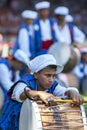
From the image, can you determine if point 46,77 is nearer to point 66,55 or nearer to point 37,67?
point 37,67

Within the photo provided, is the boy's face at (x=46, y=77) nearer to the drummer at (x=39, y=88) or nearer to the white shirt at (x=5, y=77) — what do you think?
the drummer at (x=39, y=88)

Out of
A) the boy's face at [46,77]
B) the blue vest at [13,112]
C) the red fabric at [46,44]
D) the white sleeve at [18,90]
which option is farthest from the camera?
the red fabric at [46,44]

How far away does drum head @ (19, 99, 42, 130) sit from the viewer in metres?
5.62

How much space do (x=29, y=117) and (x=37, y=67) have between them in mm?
Answer: 496

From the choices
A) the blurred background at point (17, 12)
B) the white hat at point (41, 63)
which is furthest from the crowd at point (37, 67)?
the blurred background at point (17, 12)

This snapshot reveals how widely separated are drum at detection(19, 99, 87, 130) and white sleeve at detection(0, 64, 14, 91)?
2.65 metres

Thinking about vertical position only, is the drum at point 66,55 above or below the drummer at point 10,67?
above

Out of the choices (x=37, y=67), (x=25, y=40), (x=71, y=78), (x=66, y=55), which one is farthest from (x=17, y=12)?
(x=37, y=67)

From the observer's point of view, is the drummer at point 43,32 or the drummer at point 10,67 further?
the drummer at point 43,32

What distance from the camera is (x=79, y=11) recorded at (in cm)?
2350

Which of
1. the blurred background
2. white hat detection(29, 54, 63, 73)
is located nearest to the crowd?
white hat detection(29, 54, 63, 73)

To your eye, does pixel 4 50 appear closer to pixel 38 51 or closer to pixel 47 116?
pixel 38 51

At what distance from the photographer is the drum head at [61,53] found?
41.5 feet

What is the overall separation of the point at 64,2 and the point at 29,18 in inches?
424
